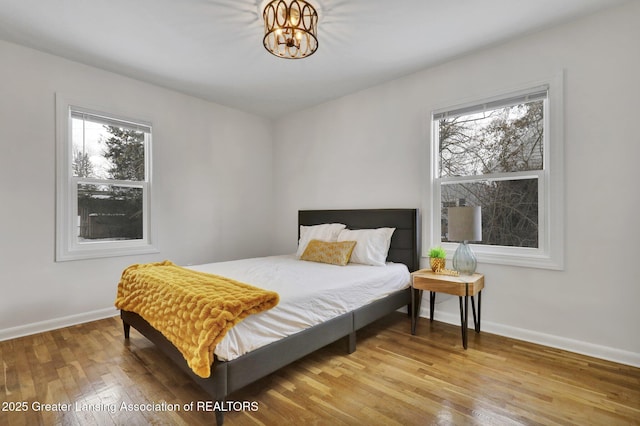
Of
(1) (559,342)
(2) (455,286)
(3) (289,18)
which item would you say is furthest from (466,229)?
(3) (289,18)

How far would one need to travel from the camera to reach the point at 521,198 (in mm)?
2785

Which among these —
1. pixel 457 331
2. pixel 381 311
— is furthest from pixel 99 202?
pixel 457 331

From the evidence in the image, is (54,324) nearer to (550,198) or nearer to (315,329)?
(315,329)

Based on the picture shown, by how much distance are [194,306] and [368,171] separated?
258cm

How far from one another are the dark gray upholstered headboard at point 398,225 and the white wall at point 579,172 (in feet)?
0.61

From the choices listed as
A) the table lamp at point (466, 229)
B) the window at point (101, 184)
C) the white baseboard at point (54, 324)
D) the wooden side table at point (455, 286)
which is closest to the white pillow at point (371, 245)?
the wooden side table at point (455, 286)

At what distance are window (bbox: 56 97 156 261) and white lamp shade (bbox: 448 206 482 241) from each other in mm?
3274

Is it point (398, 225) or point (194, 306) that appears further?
point (398, 225)

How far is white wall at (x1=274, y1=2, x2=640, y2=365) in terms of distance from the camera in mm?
2281

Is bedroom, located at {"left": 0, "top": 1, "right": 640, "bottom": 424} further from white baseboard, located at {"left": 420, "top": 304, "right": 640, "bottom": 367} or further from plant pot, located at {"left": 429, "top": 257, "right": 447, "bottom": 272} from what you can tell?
plant pot, located at {"left": 429, "top": 257, "right": 447, "bottom": 272}

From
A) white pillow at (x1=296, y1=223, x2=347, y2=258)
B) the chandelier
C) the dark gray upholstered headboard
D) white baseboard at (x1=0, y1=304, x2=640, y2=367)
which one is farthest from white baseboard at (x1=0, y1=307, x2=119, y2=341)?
the chandelier

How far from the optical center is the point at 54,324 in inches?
117

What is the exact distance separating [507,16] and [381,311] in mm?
2575

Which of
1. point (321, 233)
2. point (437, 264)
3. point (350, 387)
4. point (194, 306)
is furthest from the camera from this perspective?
point (321, 233)
